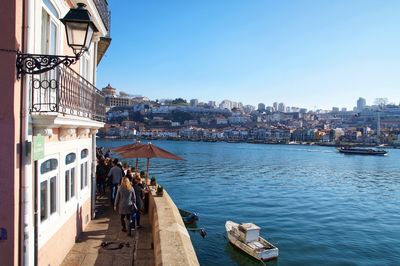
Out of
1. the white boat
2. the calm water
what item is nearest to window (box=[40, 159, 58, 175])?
the calm water

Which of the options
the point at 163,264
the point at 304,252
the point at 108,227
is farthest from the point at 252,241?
the point at 163,264

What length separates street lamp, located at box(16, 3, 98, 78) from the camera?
5113 mm

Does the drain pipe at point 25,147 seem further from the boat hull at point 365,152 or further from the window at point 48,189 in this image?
the boat hull at point 365,152

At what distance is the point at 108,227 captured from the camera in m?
11.3

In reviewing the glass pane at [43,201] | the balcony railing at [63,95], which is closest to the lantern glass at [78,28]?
the balcony railing at [63,95]

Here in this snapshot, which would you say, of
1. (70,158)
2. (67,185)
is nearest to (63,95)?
(70,158)

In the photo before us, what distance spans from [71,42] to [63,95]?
5.71 feet

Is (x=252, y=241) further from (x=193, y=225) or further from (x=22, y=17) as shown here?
(x=22, y=17)

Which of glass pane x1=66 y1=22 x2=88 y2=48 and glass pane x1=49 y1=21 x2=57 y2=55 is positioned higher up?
glass pane x1=49 y1=21 x2=57 y2=55

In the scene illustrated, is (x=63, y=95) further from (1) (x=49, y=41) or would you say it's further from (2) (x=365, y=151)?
(2) (x=365, y=151)

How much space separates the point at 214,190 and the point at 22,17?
38732mm

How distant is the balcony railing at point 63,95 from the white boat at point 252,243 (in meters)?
11.1
